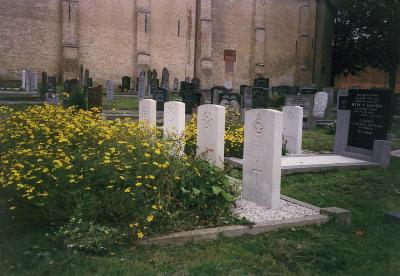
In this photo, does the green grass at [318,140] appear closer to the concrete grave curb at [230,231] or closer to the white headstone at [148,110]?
the white headstone at [148,110]

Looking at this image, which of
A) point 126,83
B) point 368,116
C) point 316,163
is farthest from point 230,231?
point 126,83

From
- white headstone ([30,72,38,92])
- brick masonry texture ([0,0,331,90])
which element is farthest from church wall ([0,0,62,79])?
white headstone ([30,72,38,92])

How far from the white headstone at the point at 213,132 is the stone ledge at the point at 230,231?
209cm

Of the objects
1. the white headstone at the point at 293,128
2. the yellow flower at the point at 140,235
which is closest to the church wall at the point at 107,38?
the white headstone at the point at 293,128

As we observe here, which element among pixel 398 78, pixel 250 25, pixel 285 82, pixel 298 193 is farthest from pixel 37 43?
pixel 398 78

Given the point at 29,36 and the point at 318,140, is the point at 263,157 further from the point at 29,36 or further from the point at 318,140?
the point at 29,36

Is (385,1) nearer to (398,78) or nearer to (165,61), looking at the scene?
(398,78)

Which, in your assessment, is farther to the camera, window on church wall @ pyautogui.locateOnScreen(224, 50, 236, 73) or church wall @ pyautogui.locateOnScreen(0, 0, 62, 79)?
window on church wall @ pyautogui.locateOnScreen(224, 50, 236, 73)

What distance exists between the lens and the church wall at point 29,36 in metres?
27.0

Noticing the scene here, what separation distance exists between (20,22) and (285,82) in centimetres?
2203

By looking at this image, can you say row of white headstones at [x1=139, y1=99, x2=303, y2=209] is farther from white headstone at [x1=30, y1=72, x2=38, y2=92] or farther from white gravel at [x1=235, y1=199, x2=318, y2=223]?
white headstone at [x1=30, y1=72, x2=38, y2=92]

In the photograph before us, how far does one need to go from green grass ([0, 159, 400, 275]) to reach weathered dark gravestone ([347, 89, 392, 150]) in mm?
4252

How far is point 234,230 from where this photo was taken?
4820 mm

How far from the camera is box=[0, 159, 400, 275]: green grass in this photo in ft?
12.9
